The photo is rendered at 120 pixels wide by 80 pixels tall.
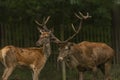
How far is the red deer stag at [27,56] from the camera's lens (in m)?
14.6

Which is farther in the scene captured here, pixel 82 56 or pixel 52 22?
pixel 52 22

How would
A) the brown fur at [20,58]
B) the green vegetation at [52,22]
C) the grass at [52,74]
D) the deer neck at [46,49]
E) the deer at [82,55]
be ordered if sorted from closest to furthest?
the deer at [82,55]
the brown fur at [20,58]
the deer neck at [46,49]
the green vegetation at [52,22]
the grass at [52,74]

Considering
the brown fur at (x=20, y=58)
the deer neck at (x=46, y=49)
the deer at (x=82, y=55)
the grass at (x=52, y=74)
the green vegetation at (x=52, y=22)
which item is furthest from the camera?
the grass at (x=52, y=74)

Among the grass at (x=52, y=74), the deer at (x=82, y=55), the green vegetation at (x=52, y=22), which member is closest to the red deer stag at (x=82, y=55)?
the deer at (x=82, y=55)

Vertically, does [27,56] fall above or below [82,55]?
below

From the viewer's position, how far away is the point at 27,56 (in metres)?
15.3

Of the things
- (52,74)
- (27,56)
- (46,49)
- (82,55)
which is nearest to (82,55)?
(82,55)

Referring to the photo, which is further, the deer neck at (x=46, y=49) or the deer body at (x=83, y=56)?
the deer neck at (x=46, y=49)

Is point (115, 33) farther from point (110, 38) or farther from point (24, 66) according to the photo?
point (24, 66)

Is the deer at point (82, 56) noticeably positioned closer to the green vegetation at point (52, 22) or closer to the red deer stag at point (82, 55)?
the red deer stag at point (82, 55)

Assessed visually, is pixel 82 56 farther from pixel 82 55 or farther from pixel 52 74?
pixel 52 74

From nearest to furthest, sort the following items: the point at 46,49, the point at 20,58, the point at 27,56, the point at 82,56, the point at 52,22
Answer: the point at 82,56 < the point at 20,58 < the point at 27,56 < the point at 46,49 < the point at 52,22

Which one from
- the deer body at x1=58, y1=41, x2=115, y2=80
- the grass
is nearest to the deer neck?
the grass

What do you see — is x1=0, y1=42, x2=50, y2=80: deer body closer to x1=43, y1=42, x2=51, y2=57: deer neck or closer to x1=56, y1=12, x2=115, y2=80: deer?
x1=43, y1=42, x2=51, y2=57: deer neck
